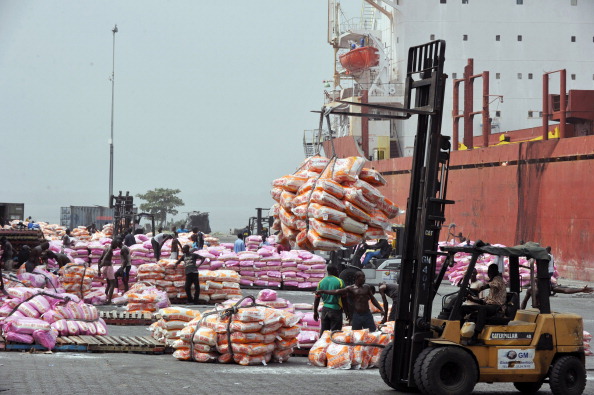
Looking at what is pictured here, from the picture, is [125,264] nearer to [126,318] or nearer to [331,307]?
[126,318]

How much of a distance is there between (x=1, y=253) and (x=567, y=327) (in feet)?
58.9

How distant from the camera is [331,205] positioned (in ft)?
31.6

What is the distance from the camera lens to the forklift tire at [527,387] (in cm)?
952

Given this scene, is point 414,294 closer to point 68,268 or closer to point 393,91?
point 68,268

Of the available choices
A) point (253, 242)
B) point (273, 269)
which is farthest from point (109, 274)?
point (253, 242)

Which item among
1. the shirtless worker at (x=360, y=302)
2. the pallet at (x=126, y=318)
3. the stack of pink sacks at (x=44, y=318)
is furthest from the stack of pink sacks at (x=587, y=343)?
the pallet at (x=126, y=318)

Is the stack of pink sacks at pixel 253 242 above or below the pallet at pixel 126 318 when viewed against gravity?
above

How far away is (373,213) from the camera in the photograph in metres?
10.0

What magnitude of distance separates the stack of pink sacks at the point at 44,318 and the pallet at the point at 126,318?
1.93 metres

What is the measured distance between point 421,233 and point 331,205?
3.39 feet

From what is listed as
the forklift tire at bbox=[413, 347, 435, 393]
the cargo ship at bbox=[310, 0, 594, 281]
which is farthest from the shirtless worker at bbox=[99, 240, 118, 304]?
the cargo ship at bbox=[310, 0, 594, 281]

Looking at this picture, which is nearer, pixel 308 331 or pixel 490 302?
pixel 490 302

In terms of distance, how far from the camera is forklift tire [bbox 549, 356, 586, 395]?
9086 mm

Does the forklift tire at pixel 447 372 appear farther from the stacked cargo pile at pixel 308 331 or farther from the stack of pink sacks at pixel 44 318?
the stack of pink sacks at pixel 44 318
